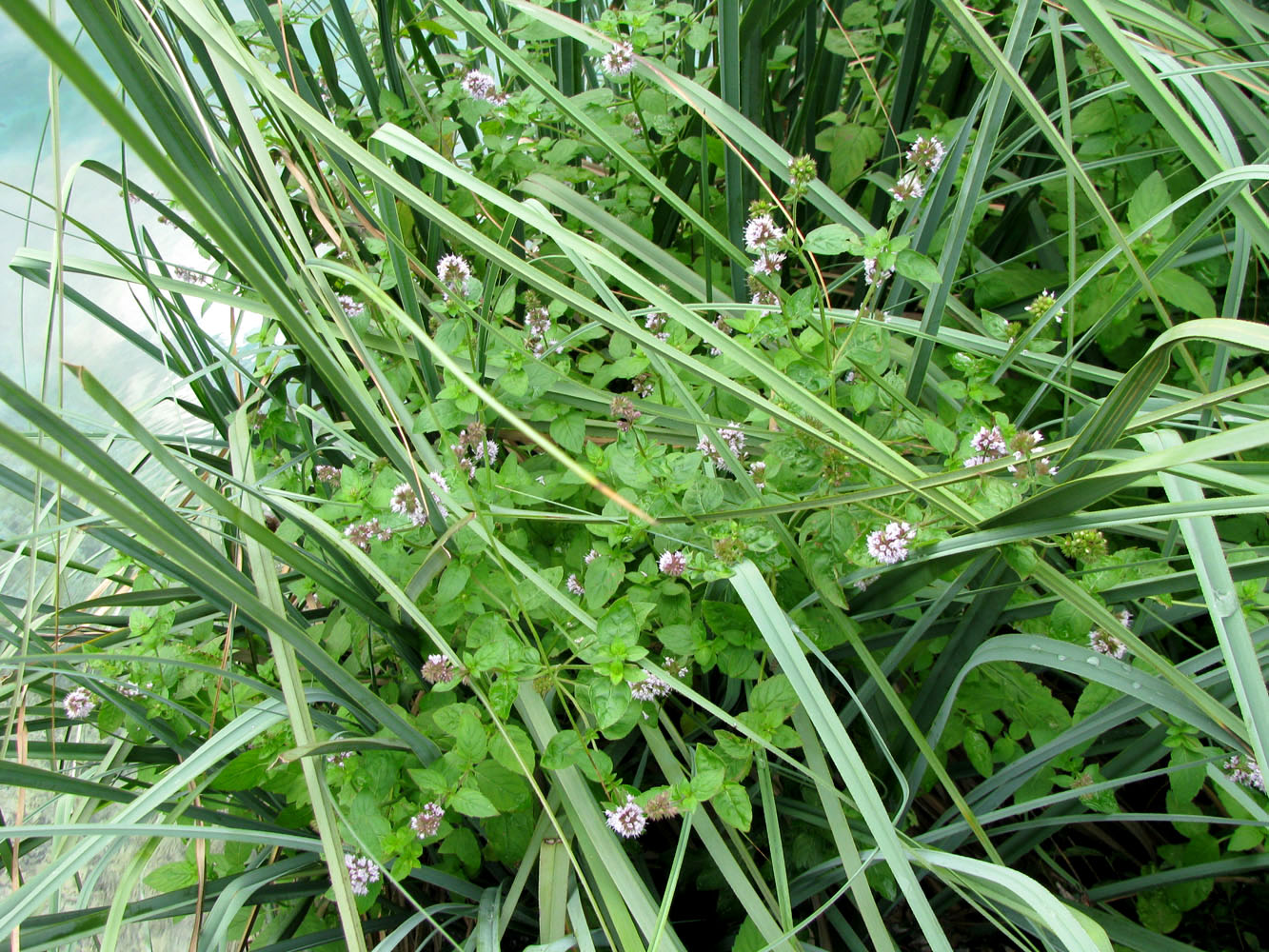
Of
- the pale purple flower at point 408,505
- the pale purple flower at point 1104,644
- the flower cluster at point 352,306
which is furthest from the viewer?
the flower cluster at point 352,306

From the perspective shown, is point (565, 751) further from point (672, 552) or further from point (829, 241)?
point (829, 241)

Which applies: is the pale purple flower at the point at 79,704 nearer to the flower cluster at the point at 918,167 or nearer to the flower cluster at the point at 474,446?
the flower cluster at the point at 474,446

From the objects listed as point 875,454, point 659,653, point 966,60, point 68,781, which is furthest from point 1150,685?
point 966,60

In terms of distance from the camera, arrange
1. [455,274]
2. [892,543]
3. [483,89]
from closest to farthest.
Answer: [892,543] < [455,274] < [483,89]

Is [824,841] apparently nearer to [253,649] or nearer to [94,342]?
[253,649]

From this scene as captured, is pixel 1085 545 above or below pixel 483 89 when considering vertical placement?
below

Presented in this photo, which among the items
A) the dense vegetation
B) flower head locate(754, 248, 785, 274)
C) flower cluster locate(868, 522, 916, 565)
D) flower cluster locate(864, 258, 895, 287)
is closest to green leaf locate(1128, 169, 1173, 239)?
the dense vegetation

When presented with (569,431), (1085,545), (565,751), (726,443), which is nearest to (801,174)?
(726,443)

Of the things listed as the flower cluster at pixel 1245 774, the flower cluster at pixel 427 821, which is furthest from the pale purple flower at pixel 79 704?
the flower cluster at pixel 1245 774
